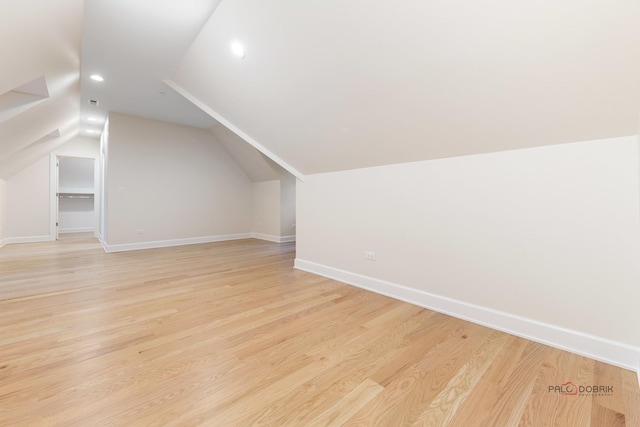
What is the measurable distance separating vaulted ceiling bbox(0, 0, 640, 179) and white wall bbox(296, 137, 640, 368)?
0.18 metres

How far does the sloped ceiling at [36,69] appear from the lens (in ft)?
5.93

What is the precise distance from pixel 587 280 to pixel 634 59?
1211 millimetres

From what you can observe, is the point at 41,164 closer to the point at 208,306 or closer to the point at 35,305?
the point at 35,305

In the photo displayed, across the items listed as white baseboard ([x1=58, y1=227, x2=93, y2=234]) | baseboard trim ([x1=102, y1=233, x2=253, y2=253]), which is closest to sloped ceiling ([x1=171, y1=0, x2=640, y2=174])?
baseboard trim ([x1=102, y1=233, x2=253, y2=253])

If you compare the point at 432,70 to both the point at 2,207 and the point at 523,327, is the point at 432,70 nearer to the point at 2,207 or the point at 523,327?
the point at 523,327

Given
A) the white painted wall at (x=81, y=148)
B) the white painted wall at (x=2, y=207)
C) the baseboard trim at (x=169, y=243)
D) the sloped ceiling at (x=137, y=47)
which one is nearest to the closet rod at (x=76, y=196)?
the white painted wall at (x=81, y=148)

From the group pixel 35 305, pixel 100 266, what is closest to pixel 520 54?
pixel 35 305

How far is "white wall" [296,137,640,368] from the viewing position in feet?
5.03

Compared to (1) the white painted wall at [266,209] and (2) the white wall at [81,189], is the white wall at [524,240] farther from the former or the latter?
(2) the white wall at [81,189]

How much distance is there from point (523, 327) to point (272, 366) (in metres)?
1.72

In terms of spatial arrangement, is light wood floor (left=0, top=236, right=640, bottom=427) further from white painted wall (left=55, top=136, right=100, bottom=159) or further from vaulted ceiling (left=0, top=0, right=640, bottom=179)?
white painted wall (left=55, top=136, right=100, bottom=159)

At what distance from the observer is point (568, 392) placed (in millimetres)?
1282

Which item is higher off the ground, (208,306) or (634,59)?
(634,59)

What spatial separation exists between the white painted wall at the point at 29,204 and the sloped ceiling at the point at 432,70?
591 cm
